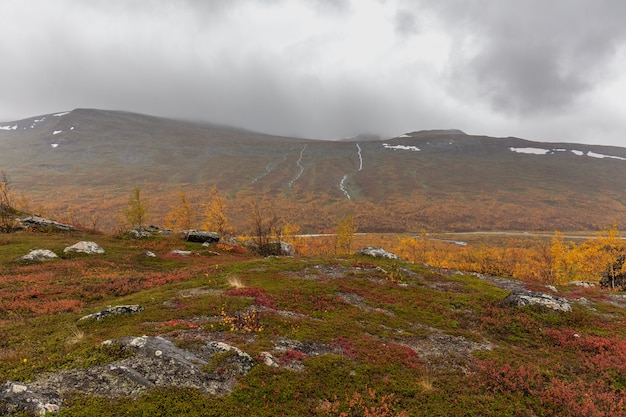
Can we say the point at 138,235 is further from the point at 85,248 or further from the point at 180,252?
the point at 85,248

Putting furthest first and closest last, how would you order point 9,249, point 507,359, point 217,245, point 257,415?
point 217,245
point 9,249
point 507,359
point 257,415

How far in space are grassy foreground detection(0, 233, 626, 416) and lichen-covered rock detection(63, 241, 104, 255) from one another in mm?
5157

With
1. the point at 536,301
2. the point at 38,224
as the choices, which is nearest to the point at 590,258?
the point at 536,301

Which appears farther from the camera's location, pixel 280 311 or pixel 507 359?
pixel 280 311

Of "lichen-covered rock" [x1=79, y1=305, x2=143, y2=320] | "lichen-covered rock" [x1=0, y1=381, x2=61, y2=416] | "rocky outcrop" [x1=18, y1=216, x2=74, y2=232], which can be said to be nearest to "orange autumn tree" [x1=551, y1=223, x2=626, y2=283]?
"lichen-covered rock" [x1=79, y1=305, x2=143, y2=320]

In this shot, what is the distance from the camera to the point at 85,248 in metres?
36.2

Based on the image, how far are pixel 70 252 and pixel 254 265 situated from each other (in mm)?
21684

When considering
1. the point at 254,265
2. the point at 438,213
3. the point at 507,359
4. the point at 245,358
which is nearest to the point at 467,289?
the point at 507,359

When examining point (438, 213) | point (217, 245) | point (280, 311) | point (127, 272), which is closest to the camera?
point (280, 311)

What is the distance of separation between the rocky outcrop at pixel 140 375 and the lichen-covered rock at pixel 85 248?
30.5m

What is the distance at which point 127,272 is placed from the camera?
30.9 meters

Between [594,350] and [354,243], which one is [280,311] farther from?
[354,243]

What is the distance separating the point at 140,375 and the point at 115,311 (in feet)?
28.2

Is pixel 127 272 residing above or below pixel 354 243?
above
